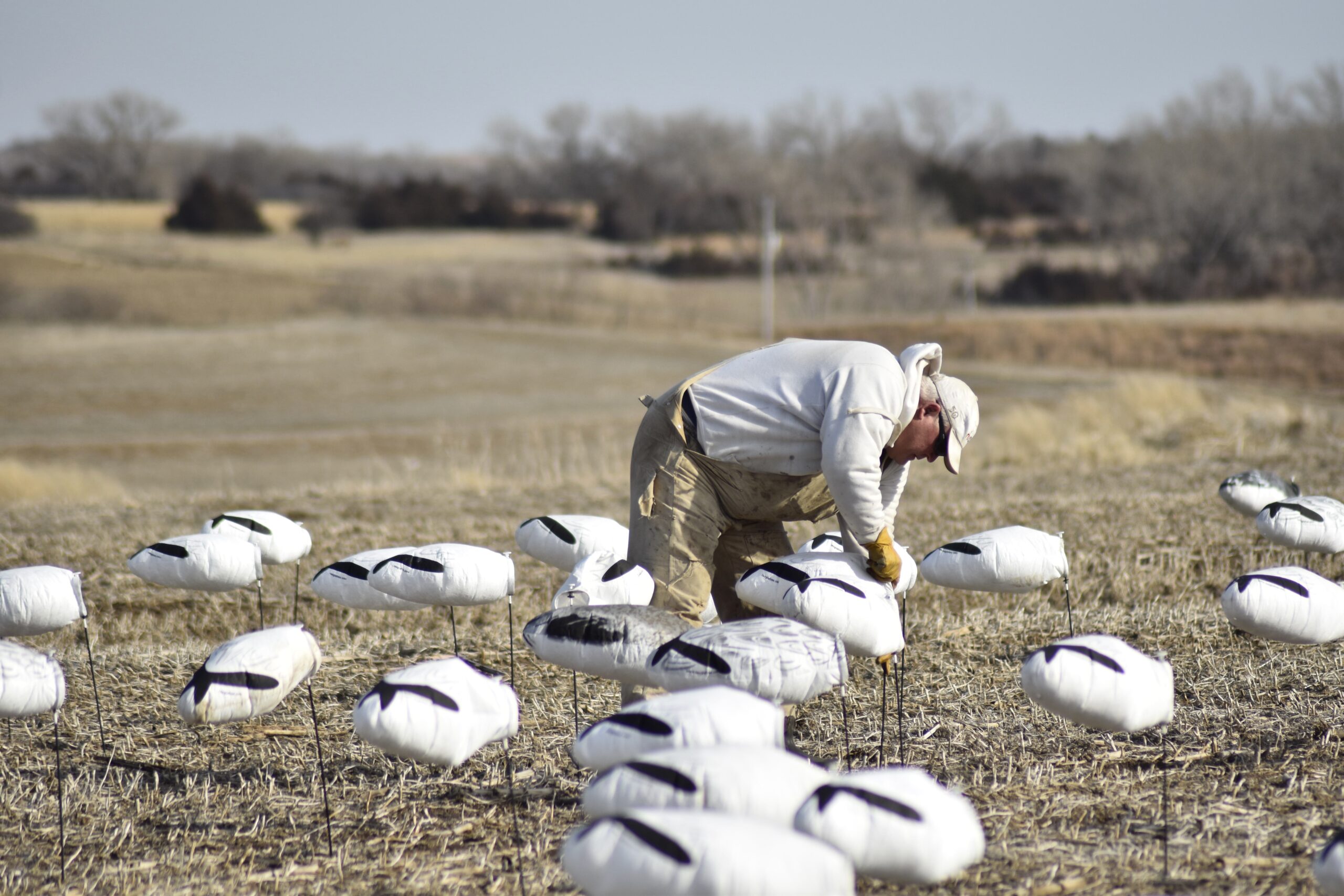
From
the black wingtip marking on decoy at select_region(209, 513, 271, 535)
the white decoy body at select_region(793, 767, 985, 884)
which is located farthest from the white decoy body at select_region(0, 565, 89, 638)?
the white decoy body at select_region(793, 767, 985, 884)

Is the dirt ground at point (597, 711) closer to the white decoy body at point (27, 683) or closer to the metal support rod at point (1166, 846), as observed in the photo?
the metal support rod at point (1166, 846)

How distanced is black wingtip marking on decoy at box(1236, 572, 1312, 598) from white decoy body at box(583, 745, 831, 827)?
234 cm

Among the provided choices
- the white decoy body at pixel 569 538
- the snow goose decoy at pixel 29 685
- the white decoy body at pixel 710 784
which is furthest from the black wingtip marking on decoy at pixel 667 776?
the white decoy body at pixel 569 538

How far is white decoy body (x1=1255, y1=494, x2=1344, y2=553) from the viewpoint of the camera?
6.03 meters

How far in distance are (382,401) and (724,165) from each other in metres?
47.4

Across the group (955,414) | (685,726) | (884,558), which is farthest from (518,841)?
(955,414)

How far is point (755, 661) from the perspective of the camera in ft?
13.0

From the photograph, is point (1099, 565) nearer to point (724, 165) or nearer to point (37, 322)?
point (37, 322)

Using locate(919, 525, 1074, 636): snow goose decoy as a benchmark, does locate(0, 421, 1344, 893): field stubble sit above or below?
below

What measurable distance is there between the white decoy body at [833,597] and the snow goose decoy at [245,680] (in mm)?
1731

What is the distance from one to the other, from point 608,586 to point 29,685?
2105 millimetres

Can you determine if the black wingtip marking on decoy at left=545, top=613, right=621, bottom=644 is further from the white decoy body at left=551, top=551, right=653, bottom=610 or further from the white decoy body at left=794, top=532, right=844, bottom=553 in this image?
the white decoy body at left=794, top=532, right=844, bottom=553

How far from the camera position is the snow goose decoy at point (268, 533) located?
6.16 meters

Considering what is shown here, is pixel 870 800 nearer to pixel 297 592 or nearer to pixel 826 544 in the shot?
pixel 826 544
